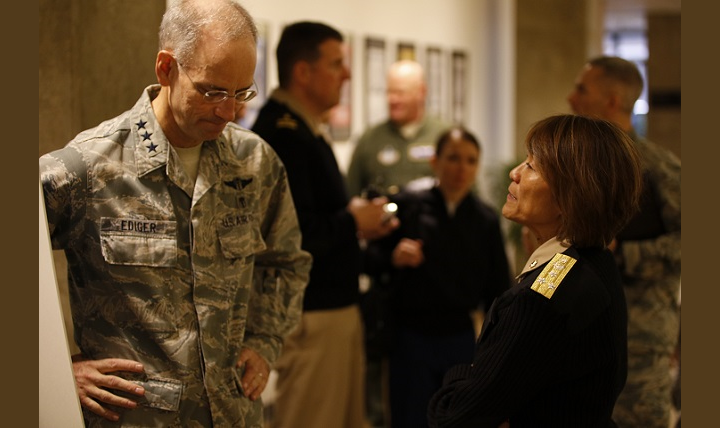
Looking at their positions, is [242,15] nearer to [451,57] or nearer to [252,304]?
[252,304]

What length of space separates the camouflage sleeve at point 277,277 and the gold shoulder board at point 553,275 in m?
0.75

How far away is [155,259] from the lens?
1926mm

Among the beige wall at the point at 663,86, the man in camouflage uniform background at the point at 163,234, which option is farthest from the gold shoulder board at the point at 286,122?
the beige wall at the point at 663,86

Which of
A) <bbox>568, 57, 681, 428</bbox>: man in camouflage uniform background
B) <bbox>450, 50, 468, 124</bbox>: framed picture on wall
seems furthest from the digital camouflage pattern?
<bbox>450, 50, 468, 124</bbox>: framed picture on wall

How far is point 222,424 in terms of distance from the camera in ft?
6.71

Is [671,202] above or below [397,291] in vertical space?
above

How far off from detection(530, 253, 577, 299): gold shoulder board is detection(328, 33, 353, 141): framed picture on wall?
3.64 meters

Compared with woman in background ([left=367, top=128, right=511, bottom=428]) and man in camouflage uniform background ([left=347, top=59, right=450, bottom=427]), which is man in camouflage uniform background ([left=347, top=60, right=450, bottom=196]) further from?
woman in background ([left=367, top=128, right=511, bottom=428])

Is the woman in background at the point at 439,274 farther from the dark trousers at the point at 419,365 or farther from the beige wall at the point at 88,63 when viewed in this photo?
the beige wall at the point at 88,63

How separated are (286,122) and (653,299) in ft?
4.86

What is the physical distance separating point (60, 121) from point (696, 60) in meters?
1.69

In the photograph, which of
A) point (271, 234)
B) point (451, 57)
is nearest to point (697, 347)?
point (271, 234)

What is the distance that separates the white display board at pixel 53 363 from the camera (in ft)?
5.75

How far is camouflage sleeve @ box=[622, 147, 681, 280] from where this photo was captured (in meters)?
2.90
